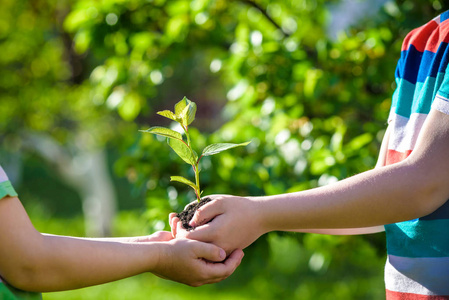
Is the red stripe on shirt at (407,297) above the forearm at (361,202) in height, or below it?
below

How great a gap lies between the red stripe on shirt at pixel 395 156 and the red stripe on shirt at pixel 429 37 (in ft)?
0.88

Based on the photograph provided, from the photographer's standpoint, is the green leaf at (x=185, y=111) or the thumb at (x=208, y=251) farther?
the green leaf at (x=185, y=111)

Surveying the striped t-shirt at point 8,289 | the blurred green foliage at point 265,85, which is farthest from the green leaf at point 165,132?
the blurred green foliage at point 265,85

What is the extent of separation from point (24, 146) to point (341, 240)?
6.28 meters

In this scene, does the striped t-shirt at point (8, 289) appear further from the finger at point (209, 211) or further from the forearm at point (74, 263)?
the finger at point (209, 211)

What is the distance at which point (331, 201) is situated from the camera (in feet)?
4.10

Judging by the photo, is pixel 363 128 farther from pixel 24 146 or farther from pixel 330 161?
pixel 24 146

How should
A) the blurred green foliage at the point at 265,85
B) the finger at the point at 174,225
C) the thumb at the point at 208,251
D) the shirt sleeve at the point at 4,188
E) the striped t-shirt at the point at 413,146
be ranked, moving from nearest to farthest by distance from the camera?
the shirt sleeve at the point at 4,188 → the striped t-shirt at the point at 413,146 → the thumb at the point at 208,251 → the finger at the point at 174,225 → the blurred green foliage at the point at 265,85

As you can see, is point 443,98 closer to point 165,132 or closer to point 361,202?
point 361,202

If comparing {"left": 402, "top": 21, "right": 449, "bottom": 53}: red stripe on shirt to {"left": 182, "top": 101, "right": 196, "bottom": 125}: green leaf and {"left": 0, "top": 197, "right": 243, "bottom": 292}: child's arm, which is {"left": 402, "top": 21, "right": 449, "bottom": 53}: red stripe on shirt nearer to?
{"left": 182, "top": 101, "right": 196, "bottom": 125}: green leaf

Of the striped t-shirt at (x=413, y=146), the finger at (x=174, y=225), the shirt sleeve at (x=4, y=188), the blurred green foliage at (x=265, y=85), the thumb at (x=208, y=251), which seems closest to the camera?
the shirt sleeve at (x=4, y=188)

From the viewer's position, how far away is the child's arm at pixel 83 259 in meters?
1.13

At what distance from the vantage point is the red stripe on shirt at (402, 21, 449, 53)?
1292 mm

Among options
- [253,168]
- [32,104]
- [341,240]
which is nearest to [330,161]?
[253,168]
